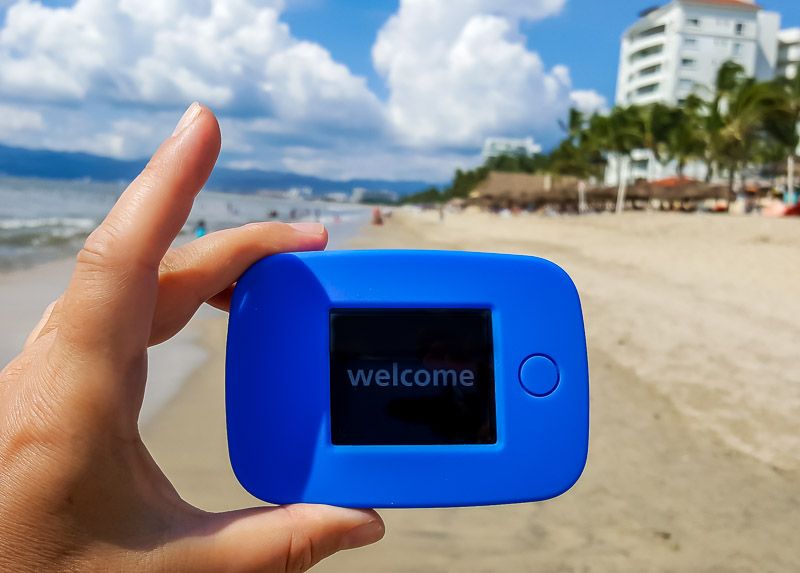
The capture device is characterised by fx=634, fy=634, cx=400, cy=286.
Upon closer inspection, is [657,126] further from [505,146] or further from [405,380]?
[505,146]

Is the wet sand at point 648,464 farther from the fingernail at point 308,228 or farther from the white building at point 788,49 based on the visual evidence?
the white building at point 788,49

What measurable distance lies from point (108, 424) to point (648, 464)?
11.4 feet

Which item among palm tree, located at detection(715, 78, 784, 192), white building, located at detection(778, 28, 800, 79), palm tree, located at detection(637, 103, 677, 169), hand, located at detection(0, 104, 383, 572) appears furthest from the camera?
white building, located at detection(778, 28, 800, 79)

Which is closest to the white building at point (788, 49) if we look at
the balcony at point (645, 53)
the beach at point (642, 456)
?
the balcony at point (645, 53)

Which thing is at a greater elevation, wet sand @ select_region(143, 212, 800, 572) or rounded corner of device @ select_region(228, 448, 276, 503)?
rounded corner of device @ select_region(228, 448, 276, 503)

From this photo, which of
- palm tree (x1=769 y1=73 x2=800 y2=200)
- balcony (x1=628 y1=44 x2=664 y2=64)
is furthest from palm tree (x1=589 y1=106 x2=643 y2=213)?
balcony (x1=628 y1=44 x2=664 y2=64)

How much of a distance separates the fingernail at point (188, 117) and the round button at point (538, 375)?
1.97 ft

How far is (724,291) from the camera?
8.98 m

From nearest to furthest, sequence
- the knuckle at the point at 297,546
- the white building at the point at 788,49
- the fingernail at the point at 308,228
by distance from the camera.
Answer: the knuckle at the point at 297,546 < the fingernail at the point at 308,228 < the white building at the point at 788,49

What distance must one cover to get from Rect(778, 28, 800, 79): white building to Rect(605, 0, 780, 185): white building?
1.34m

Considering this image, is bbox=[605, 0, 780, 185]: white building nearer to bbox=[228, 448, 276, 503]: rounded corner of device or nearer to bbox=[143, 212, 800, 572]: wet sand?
bbox=[143, 212, 800, 572]: wet sand

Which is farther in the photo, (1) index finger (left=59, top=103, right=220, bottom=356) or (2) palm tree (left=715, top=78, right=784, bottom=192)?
(2) palm tree (left=715, top=78, right=784, bottom=192)

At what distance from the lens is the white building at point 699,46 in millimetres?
61344

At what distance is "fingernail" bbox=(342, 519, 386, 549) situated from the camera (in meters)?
0.98
